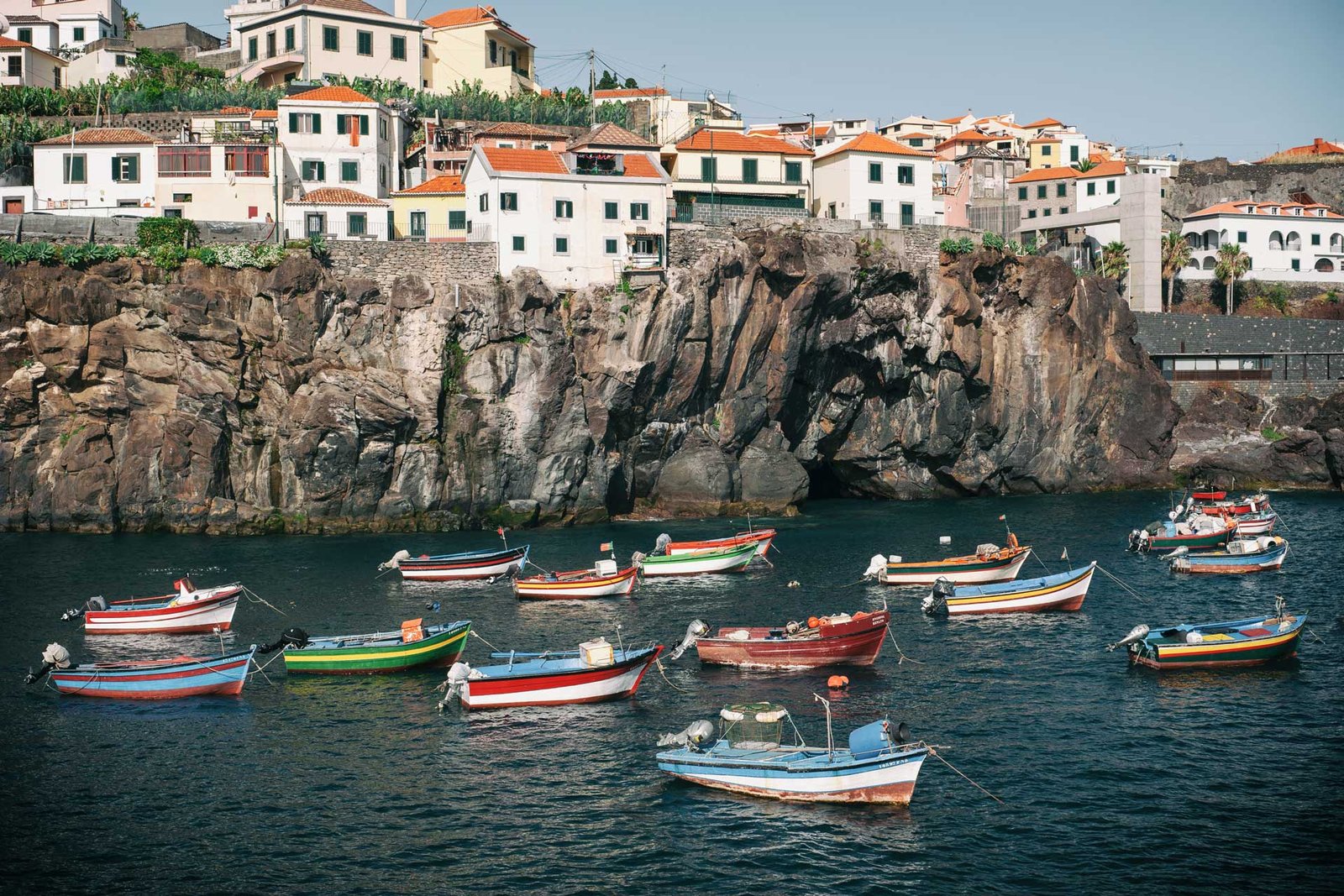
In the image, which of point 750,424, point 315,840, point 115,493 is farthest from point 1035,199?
point 315,840

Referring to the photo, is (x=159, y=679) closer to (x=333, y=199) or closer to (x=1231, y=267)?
(x=333, y=199)

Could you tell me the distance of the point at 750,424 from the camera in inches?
3344

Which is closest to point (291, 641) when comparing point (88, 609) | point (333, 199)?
point (88, 609)

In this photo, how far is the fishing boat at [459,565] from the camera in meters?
63.8

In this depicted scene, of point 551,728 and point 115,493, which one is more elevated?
point 115,493

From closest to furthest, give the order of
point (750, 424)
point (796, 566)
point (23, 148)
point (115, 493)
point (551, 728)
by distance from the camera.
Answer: point (551, 728), point (796, 566), point (115, 493), point (750, 424), point (23, 148)

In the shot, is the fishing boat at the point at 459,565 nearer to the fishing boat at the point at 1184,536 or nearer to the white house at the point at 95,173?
the fishing boat at the point at 1184,536

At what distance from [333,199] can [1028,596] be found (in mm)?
56773

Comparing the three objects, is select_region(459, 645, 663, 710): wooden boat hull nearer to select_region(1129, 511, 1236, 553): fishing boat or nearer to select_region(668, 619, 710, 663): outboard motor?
select_region(668, 619, 710, 663): outboard motor

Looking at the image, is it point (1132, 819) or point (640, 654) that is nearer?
point (1132, 819)

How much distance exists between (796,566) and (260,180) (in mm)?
50321

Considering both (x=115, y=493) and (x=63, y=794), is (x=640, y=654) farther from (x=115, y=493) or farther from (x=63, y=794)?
(x=115, y=493)

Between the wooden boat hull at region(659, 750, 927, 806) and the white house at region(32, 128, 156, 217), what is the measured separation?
71.3m

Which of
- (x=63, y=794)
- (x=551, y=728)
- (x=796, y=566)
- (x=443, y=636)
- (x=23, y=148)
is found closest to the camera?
(x=63, y=794)
